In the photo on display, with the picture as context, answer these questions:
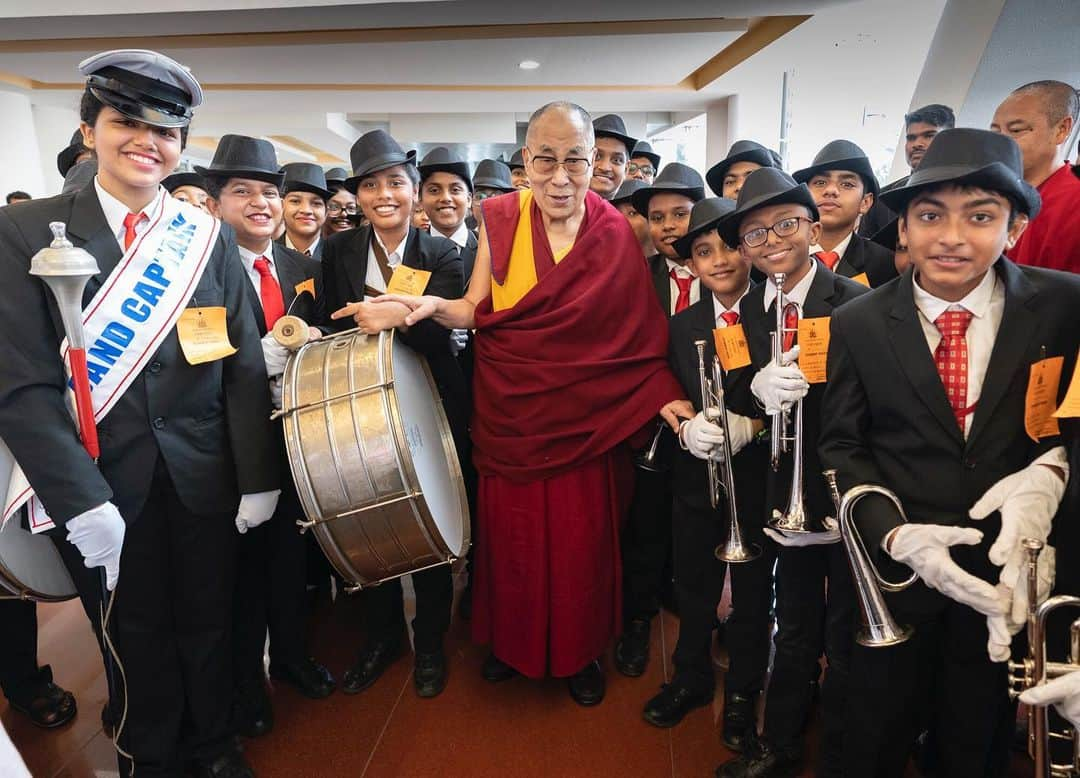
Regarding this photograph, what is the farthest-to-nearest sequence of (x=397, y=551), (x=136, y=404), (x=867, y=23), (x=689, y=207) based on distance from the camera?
(x=867, y=23) → (x=689, y=207) → (x=397, y=551) → (x=136, y=404)

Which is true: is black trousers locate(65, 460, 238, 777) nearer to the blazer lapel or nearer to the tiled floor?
the tiled floor

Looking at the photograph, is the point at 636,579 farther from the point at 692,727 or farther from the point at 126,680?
the point at 126,680

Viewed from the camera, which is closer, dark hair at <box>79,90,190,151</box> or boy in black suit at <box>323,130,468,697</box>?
dark hair at <box>79,90,190,151</box>

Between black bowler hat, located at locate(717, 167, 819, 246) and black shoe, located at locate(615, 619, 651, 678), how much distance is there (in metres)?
1.69

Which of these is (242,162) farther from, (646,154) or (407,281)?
(646,154)

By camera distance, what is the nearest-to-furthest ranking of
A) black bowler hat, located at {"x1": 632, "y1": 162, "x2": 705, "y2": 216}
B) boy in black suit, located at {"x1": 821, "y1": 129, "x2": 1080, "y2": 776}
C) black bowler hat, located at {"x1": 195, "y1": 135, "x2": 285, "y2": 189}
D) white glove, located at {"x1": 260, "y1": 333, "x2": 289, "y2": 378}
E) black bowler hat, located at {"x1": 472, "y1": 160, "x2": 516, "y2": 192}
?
boy in black suit, located at {"x1": 821, "y1": 129, "x2": 1080, "y2": 776}, white glove, located at {"x1": 260, "y1": 333, "x2": 289, "y2": 378}, black bowler hat, located at {"x1": 195, "y1": 135, "x2": 285, "y2": 189}, black bowler hat, located at {"x1": 632, "y1": 162, "x2": 705, "y2": 216}, black bowler hat, located at {"x1": 472, "y1": 160, "x2": 516, "y2": 192}

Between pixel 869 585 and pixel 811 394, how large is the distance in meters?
0.57

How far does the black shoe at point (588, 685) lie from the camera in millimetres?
2439

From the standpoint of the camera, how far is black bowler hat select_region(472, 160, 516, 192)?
4.44 metres

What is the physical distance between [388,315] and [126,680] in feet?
4.35

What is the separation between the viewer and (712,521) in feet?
7.34

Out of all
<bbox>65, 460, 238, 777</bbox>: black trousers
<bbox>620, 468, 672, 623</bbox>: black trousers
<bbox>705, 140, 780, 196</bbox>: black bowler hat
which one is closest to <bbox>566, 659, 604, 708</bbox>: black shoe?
<bbox>620, 468, 672, 623</bbox>: black trousers

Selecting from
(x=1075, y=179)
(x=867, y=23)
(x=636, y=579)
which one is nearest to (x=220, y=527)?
(x=636, y=579)

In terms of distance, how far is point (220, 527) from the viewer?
1963 mm
